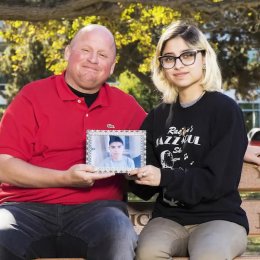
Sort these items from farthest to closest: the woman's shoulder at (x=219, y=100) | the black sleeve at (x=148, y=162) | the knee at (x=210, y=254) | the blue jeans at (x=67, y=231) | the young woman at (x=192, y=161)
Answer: the black sleeve at (x=148, y=162), the woman's shoulder at (x=219, y=100), the young woman at (x=192, y=161), the blue jeans at (x=67, y=231), the knee at (x=210, y=254)

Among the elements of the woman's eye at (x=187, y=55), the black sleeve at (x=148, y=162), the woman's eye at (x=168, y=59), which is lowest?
the black sleeve at (x=148, y=162)

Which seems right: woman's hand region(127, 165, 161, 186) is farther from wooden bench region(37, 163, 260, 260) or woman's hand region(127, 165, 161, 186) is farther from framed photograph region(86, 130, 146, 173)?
wooden bench region(37, 163, 260, 260)

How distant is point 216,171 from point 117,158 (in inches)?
22.2

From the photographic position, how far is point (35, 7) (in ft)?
38.7

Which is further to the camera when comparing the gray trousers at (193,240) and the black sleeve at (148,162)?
the black sleeve at (148,162)

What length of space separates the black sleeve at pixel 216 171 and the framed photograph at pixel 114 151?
0.19 meters

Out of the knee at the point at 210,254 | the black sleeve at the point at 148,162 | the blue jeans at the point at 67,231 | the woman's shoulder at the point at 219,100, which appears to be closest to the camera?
the knee at the point at 210,254

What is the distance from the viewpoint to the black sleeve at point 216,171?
3.94 m

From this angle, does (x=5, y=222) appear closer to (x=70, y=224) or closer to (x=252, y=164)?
(x=70, y=224)

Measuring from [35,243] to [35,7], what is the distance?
27.3 feet

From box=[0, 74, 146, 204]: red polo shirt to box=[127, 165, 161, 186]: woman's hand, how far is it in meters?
0.45

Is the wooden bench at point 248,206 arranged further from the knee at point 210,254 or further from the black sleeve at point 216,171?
the knee at point 210,254

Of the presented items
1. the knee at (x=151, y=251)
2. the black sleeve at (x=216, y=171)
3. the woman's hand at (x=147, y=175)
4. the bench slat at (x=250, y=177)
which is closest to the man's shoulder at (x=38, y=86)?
the woman's hand at (x=147, y=175)

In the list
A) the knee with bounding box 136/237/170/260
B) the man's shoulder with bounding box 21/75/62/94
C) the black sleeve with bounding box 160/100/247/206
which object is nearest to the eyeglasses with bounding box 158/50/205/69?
the black sleeve with bounding box 160/100/247/206
